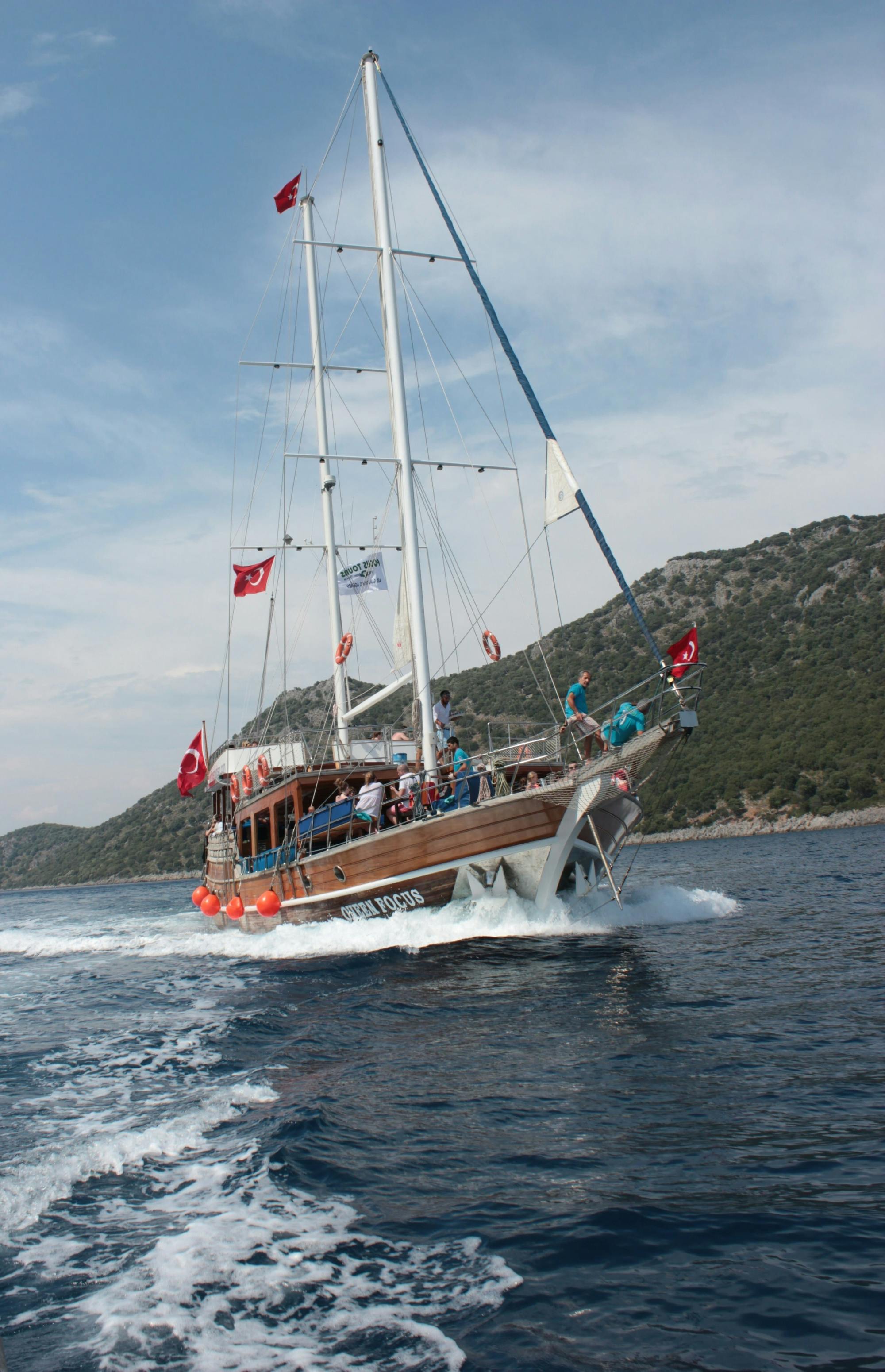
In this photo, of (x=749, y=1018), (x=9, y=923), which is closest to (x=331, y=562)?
(x=749, y=1018)

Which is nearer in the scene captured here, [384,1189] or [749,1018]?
[384,1189]

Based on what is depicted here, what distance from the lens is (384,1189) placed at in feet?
16.7

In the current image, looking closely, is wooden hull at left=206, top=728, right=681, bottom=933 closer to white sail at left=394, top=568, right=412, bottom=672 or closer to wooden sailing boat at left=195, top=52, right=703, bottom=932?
wooden sailing boat at left=195, top=52, right=703, bottom=932

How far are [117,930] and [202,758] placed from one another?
999 cm

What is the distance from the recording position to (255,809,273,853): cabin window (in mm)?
20766

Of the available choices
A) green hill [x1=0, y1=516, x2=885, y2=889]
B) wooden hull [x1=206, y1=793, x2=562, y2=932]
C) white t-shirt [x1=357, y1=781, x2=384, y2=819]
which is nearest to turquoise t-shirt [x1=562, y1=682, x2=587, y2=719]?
wooden hull [x1=206, y1=793, x2=562, y2=932]

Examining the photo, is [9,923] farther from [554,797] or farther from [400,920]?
[554,797]

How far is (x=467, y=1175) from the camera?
5133 millimetres

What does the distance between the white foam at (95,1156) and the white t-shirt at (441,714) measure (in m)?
11.0

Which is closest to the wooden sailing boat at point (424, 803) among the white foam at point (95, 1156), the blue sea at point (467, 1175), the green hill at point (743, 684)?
the blue sea at point (467, 1175)

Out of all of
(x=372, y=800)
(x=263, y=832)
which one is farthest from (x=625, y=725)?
(x=263, y=832)

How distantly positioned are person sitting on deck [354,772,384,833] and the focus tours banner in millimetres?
7000

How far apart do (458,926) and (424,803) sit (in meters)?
2.24

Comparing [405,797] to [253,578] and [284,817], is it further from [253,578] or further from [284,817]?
[253,578]
